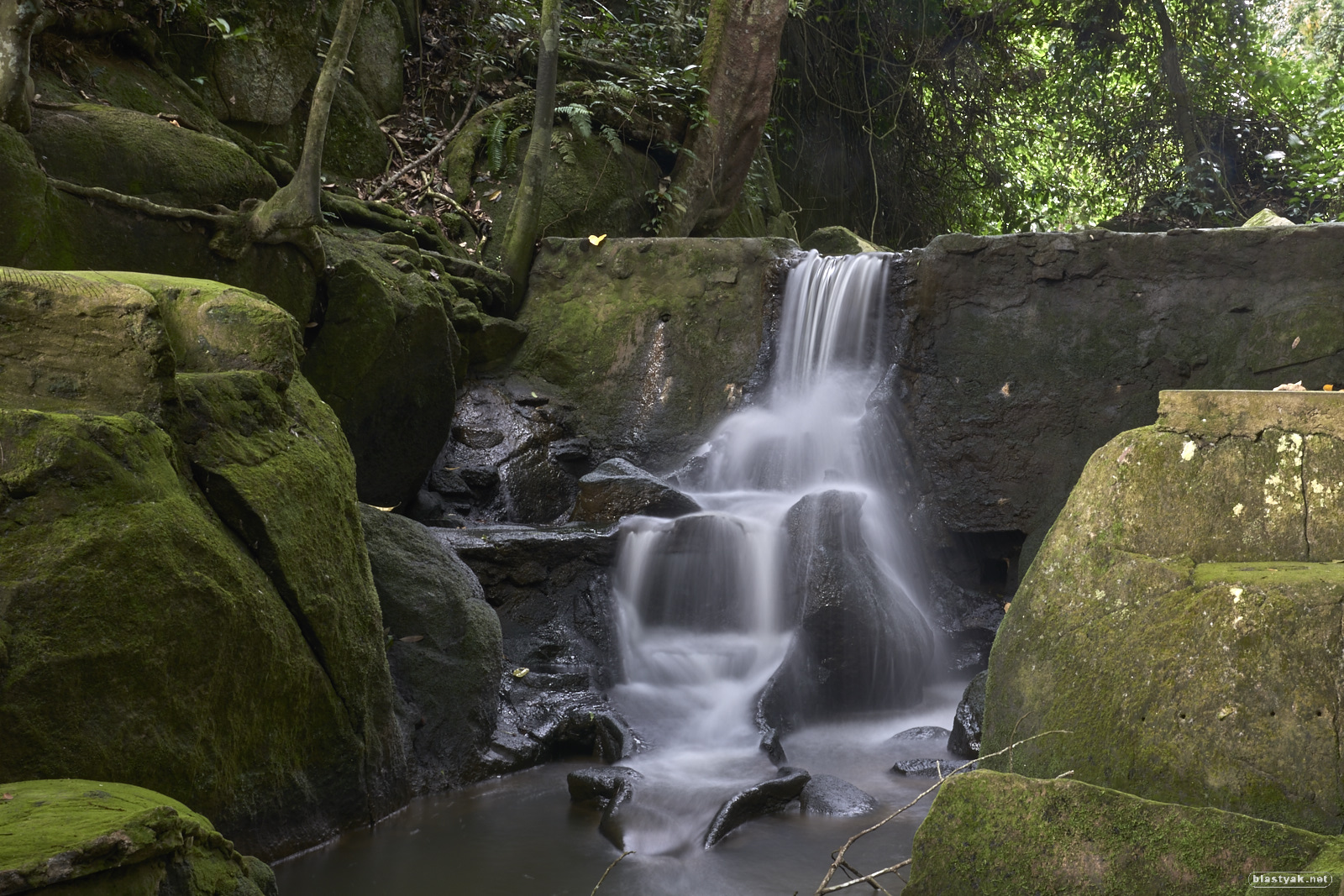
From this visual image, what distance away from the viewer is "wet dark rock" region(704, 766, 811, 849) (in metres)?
3.99

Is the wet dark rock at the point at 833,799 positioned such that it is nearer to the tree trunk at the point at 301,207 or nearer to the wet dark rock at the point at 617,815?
the wet dark rock at the point at 617,815

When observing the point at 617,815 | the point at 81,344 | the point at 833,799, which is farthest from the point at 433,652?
the point at 81,344

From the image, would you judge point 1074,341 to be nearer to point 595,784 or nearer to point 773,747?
point 773,747

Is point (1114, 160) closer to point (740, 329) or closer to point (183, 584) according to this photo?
point (740, 329)

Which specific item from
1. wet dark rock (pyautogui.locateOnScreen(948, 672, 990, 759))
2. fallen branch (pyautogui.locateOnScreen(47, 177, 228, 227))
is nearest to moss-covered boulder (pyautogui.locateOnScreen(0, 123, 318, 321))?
fallen branch (pyautogui.locateOnScreen(47, 177, 228, 227))

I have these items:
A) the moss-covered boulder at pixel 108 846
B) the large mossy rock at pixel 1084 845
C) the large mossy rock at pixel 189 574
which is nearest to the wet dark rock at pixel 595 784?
the large mossy rock at pixel 189 574

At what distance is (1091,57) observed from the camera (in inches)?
532

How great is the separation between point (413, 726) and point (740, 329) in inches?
194

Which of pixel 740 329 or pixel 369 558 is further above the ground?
pixel 740 329

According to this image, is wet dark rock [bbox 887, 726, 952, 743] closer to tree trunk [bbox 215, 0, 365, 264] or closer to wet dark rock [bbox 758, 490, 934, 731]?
wet dark rock [bbox 758, 490, 934, 731]

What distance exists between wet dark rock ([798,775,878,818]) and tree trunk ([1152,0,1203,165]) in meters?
A: 11.5

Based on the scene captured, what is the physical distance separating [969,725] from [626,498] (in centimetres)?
265

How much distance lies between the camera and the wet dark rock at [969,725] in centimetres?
482

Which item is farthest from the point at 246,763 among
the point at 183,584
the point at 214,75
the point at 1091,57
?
the point at 1091,57
